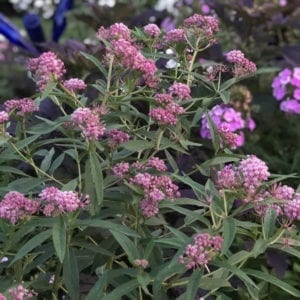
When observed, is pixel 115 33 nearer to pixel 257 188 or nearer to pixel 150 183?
pixel 150 183

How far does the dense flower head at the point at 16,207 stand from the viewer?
141 cm

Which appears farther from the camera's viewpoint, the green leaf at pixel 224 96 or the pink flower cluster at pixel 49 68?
the green leaf at pixel 224 96

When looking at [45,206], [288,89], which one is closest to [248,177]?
[45,206]

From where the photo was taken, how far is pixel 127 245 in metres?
1.52

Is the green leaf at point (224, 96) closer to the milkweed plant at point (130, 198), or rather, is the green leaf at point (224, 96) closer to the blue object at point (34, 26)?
the milkweed plant at point (130, 198)

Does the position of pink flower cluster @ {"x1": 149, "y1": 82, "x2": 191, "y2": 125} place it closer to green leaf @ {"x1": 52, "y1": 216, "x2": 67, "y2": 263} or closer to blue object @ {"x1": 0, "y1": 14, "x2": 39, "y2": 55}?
green leaf @ {"x1": 52, "y1": 216, "x2": 67, "y2": 263}

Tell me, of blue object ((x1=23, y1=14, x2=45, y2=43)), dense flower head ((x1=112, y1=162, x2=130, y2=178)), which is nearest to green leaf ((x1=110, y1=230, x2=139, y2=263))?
dense flower head ((x1=112, y1=162, x2=130, y2=178))

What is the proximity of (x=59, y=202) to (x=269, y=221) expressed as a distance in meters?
0.42

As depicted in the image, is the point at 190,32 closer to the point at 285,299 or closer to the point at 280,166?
the point at 285,299

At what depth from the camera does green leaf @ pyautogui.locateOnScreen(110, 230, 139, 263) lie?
59.6 inches

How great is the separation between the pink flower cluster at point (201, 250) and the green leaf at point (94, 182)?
202mm

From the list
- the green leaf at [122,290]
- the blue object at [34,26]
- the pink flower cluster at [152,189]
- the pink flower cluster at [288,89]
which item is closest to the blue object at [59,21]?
the blue object at [34,26]

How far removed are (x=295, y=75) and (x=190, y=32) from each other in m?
1.37

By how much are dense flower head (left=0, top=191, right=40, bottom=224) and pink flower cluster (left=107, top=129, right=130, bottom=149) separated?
24 cm
